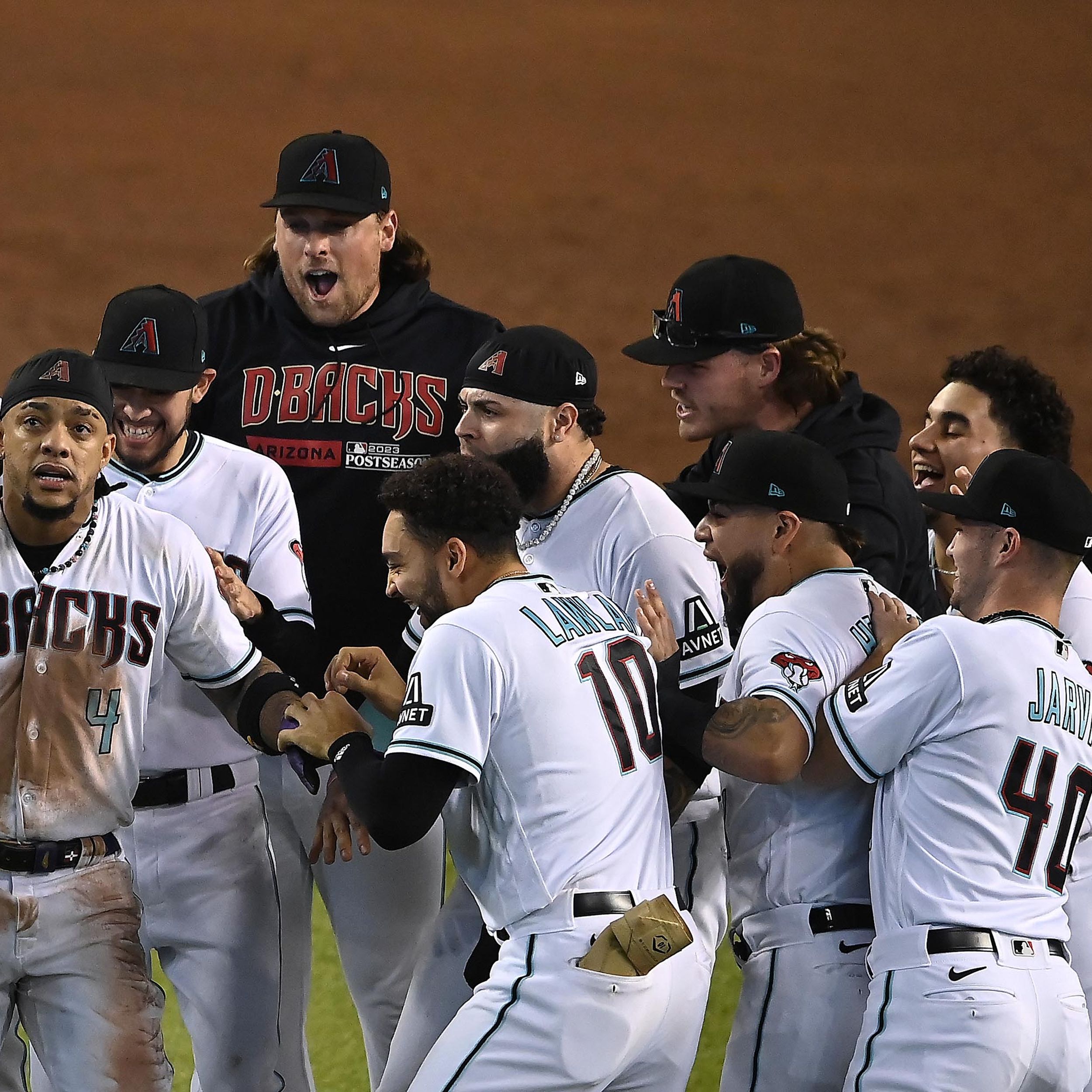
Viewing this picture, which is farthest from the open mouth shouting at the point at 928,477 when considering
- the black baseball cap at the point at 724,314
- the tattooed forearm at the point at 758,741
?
the tattooed forearm at the point at 758,741

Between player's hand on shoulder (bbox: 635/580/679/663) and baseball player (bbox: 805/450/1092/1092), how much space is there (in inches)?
16.3

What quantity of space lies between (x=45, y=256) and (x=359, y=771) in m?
10.1

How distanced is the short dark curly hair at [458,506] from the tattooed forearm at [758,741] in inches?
22.9

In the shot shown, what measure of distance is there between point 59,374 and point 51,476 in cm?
25

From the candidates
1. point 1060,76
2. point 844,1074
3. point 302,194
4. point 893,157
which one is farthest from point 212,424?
point 1060,76

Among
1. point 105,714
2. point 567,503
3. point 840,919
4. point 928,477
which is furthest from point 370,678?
point 928,477

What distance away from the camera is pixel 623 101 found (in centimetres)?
1268

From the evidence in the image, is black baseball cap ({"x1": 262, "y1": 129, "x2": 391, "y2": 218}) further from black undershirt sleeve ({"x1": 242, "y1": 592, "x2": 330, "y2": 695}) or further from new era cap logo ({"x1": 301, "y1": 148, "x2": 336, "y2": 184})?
black undershirt sleeve ({"x1": 242, "y1": 592, "x2": 330, "y2": 695})

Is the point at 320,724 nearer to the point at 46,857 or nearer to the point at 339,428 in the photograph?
the point at 46,857

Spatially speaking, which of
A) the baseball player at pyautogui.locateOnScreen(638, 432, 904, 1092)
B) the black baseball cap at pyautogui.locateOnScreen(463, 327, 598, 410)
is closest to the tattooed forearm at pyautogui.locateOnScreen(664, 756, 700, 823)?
the baseball player at pyautogui.locateOnScreen(638, 432, 904, 1092)

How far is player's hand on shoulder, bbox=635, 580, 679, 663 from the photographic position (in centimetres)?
346

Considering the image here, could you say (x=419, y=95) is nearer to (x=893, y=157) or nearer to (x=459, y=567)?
(x=893, y=157)

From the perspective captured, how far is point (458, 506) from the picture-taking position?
317 centimetres

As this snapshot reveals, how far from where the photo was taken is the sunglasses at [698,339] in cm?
427
